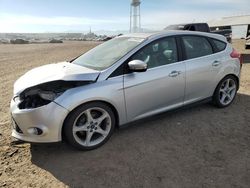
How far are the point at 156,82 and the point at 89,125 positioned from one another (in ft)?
4.19

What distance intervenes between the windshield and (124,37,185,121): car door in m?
0.25

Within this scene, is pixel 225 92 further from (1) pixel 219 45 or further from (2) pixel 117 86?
(2) pixel 117 86

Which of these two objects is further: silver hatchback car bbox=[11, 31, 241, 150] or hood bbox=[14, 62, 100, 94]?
hood bbox=[14, 62, 100, 94]

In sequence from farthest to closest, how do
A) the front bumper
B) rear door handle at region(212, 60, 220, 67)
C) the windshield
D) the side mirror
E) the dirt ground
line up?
rear door handle at region(212, 60, 220, 67) < the windshield < the side mirror < the front bumper < the dirt ground

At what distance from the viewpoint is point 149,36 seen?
4.69m

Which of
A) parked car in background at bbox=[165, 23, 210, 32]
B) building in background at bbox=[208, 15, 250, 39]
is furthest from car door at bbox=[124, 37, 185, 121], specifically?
building in background at bbox=[208, 15, 250, 39]

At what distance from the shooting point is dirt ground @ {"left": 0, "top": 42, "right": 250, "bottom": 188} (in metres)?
3.33

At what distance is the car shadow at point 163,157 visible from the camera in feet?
10.9

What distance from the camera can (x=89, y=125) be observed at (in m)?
4.03

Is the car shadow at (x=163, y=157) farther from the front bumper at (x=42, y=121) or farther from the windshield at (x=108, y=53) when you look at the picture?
the windshield at (x=108, y=53)

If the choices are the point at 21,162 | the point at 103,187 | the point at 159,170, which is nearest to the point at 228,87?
the point at 159,170

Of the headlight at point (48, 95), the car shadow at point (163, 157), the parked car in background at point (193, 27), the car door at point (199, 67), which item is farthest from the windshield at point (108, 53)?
the parked car in background at point (193, 27)

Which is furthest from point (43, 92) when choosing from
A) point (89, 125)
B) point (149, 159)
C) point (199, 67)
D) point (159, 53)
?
point (199, 67)

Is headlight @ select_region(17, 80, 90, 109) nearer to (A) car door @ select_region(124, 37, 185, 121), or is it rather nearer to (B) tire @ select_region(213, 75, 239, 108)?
(A) car door @ select_region(124, 37, 185, 121)
